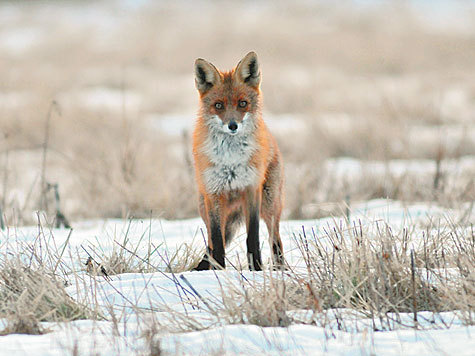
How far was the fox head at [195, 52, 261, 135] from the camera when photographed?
4871 millimetres

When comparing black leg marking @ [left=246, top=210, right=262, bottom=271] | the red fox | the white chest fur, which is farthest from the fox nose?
black leg marking @ [left=246, top=210, right=262, bottom=271]

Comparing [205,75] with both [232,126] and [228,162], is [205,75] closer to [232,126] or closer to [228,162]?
[232,126]

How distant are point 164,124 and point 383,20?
16.5m

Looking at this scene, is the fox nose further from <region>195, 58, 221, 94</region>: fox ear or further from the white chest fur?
<region>195, 58, 221, 94</region>: fox ear

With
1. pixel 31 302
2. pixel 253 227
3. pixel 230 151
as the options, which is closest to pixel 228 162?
pixel 230 151

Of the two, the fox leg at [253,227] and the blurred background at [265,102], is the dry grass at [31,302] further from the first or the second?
the fox leg at [253,227]

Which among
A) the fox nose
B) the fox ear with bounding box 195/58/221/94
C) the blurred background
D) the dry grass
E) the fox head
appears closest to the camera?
the dry grass

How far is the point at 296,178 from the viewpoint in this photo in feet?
29.4

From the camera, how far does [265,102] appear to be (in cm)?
1606

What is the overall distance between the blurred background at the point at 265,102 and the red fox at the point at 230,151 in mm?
780

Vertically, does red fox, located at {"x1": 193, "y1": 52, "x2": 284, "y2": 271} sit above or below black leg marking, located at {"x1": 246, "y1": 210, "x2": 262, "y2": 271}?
above

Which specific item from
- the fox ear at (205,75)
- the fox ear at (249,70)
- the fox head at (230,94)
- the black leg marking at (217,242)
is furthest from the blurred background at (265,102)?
the fox ear at (205,75)

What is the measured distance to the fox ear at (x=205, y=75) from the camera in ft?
16.3

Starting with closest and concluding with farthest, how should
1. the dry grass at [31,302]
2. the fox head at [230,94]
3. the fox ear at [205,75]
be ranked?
the dry grass at [31,302] → the fox head at [230,94] → the fox ear at [205,75]
